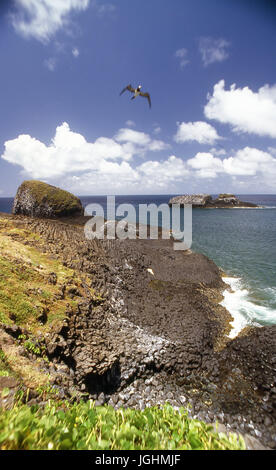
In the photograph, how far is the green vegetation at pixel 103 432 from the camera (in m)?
2.09

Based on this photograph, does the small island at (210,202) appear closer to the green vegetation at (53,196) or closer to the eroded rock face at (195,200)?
the eroded rock face at (195,200)

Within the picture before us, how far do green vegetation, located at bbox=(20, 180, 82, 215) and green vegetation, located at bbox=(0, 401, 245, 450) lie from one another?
42095 mm

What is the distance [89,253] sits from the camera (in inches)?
824

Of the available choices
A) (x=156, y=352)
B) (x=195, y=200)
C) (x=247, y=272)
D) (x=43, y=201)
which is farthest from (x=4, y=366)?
(x=195, y=200)

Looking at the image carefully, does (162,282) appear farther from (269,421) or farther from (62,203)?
(62,203)

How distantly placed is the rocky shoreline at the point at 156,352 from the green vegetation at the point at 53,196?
24307 millimetres

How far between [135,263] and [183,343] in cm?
1178

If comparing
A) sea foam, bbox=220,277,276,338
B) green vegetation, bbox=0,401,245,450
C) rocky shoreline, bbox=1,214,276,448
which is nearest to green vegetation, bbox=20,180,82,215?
rocky shoreline, bbox=1,214,276,448

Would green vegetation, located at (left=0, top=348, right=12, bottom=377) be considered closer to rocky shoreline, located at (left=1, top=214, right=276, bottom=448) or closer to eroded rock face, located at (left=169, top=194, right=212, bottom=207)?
rocky shoreline, located at (left=1, top=214, right=276, bottom=448)

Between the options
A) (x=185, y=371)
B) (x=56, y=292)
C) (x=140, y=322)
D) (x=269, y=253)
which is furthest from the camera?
(x=269, y=253)

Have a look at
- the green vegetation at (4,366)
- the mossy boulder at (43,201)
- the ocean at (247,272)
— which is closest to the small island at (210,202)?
the ocean at (247,272)

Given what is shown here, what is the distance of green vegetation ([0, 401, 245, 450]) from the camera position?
6.84ft

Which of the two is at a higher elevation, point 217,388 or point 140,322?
point 140,322

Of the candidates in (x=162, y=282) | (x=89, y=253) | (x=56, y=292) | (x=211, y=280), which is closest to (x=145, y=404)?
(x=56, y=292)
